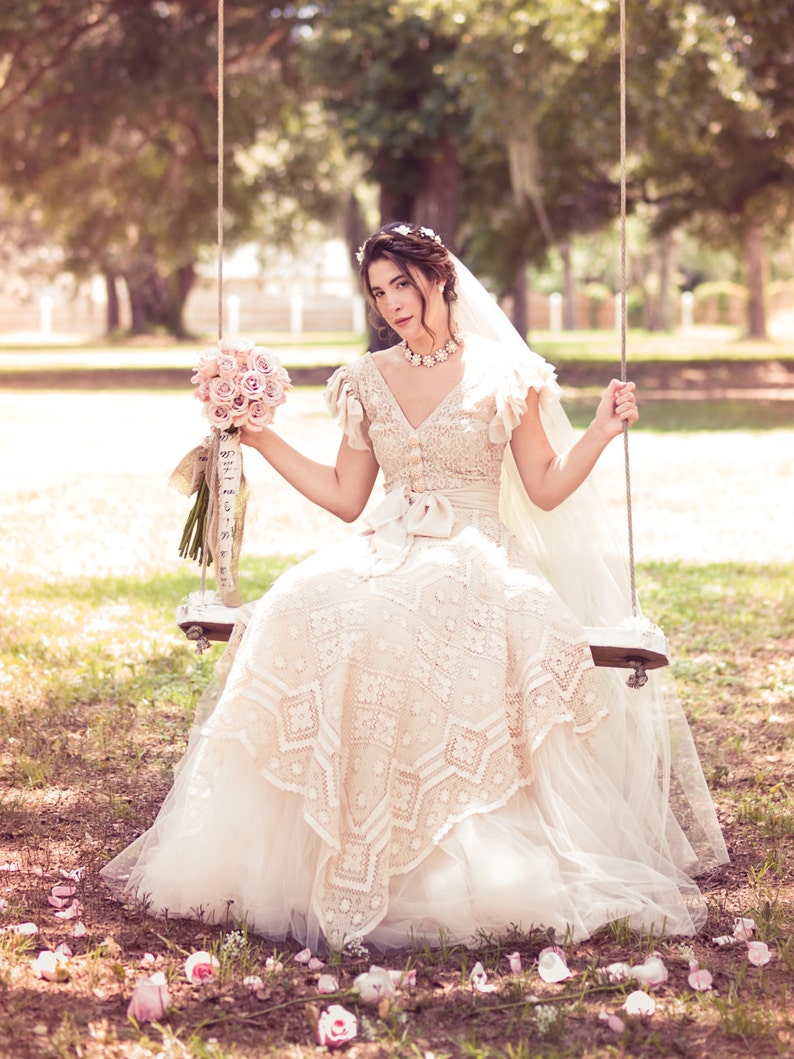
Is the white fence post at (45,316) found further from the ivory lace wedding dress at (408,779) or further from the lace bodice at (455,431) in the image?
the ivory lace wedding dress at (408,779)

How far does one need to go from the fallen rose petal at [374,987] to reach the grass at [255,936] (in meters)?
0.03

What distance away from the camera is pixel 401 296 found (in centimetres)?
363

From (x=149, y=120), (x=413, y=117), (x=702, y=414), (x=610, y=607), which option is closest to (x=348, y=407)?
(x=610, y=607)

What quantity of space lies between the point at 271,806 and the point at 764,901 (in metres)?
1.13

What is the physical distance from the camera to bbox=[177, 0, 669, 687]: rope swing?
3.21 m

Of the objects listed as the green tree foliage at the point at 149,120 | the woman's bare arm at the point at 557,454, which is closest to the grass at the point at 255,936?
the woman's bare arm at the point at 557,454

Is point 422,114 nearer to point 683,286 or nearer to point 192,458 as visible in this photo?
point 192,458

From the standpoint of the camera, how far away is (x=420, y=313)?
365 cm

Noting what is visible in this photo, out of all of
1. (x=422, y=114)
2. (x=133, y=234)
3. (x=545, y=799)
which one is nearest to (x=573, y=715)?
(x=545, y=799)

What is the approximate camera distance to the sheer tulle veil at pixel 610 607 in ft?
11.2

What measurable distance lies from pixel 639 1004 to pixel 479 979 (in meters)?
0.31

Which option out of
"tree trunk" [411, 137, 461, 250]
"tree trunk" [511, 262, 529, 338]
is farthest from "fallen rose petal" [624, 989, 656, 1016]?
"tree trunk" [511, 262, 529, 338]

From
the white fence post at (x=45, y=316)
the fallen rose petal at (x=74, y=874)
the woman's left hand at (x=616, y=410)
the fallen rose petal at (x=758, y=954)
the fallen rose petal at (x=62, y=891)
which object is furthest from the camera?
the white fence post at (x=45, y=316)

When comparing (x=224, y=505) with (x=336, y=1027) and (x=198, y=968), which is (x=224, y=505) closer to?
(x=198, y=968)
